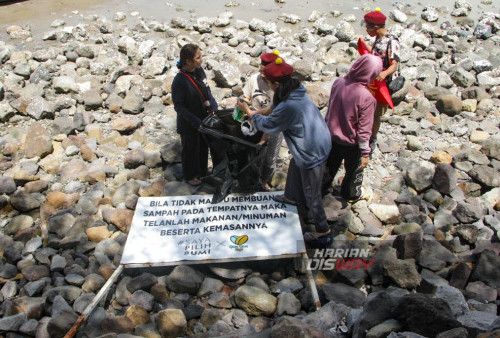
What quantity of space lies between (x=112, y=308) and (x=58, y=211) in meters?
1.57

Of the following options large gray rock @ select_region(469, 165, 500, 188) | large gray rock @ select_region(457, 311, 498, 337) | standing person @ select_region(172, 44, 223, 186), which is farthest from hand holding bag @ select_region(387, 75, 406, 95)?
large gray rock @ select_region(457, 311, 498, 337)

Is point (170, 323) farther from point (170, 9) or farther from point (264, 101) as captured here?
point (170, 9)

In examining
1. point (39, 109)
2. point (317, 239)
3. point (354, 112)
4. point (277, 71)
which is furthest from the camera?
point (39, 109)

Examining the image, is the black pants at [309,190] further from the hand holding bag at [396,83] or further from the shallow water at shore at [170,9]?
the shallow water at shore at [170,9]

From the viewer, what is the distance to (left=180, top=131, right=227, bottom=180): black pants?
416 cm

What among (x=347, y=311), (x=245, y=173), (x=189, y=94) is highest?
(x=189, y=94)

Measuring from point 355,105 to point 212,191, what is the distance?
1.73 metres

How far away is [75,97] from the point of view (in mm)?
6121

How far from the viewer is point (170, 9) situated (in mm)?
9984

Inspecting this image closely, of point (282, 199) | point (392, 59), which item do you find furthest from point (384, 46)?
point (282, 199)

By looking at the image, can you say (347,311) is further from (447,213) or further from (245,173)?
(447,213)

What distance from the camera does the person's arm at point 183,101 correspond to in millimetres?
3869

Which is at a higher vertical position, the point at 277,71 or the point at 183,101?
the point at 277,71

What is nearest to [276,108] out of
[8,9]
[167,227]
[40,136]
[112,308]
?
[167,227]
